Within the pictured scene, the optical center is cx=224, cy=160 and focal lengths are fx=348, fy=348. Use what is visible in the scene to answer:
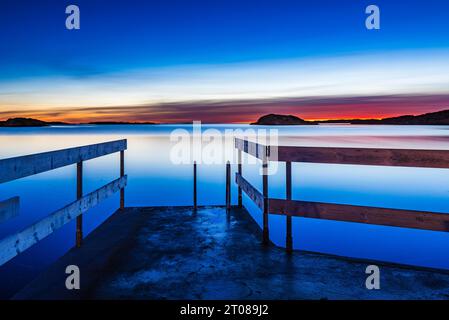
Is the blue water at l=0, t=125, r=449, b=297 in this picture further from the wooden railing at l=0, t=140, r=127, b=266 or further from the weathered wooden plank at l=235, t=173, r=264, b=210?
the weathered wooden plank at l=235, t=173, r=264, b=210

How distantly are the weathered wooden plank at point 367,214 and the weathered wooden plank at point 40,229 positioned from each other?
2835 millimetres

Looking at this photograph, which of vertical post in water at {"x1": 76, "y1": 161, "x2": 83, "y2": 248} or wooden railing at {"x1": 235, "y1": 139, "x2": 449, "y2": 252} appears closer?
wooden railing at {"x1": 235, "y1": 139, "x2": 449, "y2": 252}

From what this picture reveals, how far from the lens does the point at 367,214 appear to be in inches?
180

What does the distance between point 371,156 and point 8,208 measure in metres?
4.05

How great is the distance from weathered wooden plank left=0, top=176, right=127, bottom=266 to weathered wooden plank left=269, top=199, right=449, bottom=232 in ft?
9.30

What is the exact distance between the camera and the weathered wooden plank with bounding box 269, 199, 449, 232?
166 inches

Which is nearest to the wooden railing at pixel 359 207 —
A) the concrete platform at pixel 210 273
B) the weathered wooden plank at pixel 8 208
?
the concrete platform at pixel 210 273

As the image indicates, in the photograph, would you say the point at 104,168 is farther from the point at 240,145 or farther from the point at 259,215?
the point at 240,145

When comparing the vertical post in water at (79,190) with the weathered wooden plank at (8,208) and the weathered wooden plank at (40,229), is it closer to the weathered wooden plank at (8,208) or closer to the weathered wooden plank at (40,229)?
the weathered wooden plank at (40,229)

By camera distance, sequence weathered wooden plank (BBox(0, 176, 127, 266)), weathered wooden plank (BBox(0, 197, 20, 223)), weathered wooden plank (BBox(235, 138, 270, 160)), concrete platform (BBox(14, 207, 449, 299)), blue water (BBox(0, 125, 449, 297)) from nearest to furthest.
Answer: weathered wooden plank (BBox(0, 197, 20, 223)) → weathered wooden plank (BBox(0, 176, 127, 266)) → concrete platform (BBox(14, 207, 449, 299)) → weathered wooden plank (BBox(235, 138, 270, 160)) → blue water (BBox(0, 125, 449, 297))

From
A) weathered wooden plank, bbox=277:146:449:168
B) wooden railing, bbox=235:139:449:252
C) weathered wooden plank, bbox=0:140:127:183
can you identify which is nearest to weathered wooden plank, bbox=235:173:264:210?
wooden railing, bbox=235:139:449:252

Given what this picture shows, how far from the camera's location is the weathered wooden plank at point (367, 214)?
423 cm

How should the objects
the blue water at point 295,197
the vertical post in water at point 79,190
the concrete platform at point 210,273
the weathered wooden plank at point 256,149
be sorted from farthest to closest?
the blue water at point 295,197 < the vertical post in water at point 79,190 < the weathered wooden plank at point 256,149 < the concrete platform at point 210,273

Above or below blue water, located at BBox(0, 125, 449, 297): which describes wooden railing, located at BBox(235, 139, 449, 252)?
above
